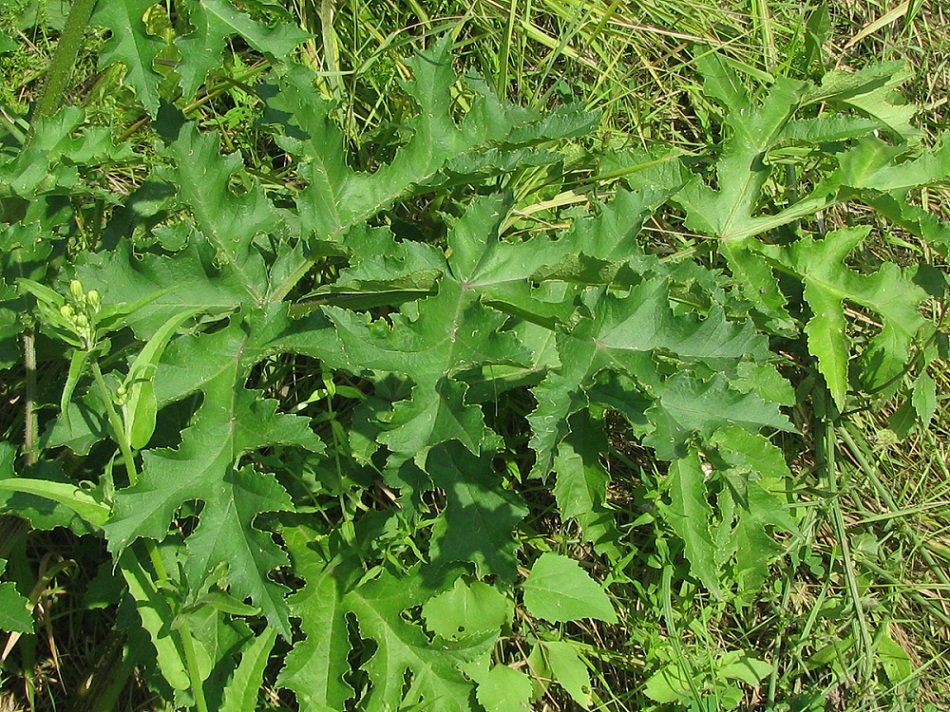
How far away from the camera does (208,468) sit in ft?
6.83

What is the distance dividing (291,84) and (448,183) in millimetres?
462

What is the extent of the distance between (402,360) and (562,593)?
118 cm

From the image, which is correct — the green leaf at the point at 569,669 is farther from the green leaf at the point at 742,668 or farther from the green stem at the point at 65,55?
the green stem at the point at 65,55

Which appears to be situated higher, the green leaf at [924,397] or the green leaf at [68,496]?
the green leaf at [68,496]

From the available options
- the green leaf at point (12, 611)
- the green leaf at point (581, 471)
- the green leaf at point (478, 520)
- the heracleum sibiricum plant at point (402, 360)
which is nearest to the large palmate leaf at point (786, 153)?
the heracleum sibiricum plant at point (402, 360)

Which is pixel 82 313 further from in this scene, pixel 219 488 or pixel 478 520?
pixel 478 520

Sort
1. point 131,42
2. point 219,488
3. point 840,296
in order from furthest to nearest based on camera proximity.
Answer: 1. point 840,296
2. point 131,42
3. point 219,488

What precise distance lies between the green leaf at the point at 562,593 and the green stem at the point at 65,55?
6.23 ft

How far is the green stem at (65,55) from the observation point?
2250 mm

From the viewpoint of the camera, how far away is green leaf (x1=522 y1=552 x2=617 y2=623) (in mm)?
2891

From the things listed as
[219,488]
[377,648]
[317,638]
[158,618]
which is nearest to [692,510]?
[377,648]

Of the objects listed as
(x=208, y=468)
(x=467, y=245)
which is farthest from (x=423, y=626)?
(x=467, y=245)

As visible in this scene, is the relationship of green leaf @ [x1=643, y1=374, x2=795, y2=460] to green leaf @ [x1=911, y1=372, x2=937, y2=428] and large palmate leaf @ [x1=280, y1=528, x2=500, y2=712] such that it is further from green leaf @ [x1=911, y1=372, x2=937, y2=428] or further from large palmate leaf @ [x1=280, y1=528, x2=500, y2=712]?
green leaf @ [x1=911, y1=372, x2=937, y2=428]

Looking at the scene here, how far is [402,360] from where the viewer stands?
2.09 metres
